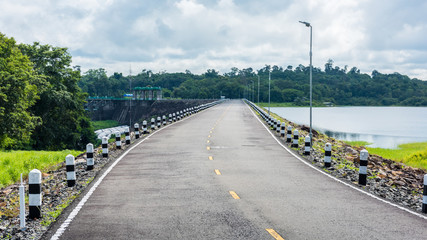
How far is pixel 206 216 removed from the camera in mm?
8219

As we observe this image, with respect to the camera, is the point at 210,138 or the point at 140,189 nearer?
the point at 140,189

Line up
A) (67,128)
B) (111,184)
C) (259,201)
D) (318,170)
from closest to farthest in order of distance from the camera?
(259,201)
(111,184)
(318,170)
(67,128)

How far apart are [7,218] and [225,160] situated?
8.97 meters

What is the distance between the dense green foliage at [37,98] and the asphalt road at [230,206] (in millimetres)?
23007

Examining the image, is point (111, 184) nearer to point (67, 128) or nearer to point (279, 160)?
point (279, 160)

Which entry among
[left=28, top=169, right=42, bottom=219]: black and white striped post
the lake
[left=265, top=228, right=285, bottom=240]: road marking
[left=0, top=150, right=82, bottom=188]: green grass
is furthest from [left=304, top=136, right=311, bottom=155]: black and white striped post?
the lake

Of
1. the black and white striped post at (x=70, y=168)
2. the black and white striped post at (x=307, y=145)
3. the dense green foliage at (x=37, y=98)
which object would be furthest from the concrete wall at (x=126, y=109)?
the black and white striped post at (x=70, y=168)

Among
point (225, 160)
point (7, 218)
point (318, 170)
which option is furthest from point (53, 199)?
point (318, 170)

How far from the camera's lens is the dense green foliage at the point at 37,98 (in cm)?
3441

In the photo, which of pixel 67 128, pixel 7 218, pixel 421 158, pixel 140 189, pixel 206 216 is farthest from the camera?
pixel 67 128

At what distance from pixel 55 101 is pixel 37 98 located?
6083mm

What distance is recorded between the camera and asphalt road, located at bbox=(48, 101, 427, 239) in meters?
7.27

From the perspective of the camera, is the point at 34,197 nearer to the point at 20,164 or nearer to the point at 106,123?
the point at 20,164

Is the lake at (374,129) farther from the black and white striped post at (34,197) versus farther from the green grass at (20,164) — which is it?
the black and white striped post at (34,197)
